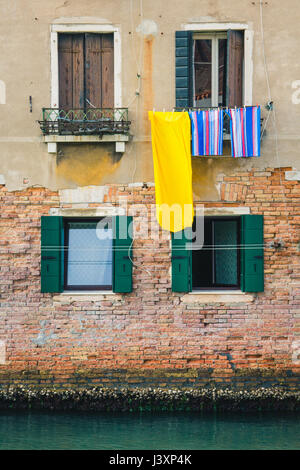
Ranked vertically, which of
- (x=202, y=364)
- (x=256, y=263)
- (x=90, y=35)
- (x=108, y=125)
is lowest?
(x=202, y=364)

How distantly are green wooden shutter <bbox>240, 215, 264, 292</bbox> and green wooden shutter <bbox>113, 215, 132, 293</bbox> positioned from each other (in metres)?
1.74

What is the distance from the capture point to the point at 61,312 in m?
10.2

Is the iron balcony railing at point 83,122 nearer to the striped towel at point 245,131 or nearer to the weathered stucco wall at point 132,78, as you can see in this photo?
the weathered stucco wall at point 132,78

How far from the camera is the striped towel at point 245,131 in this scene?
32.3 ft

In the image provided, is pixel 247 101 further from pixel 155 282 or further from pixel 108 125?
pixel 155 282

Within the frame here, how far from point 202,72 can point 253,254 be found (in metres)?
2.91

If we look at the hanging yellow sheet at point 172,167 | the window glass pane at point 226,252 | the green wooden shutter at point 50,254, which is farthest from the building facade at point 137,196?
the hanging yellow sheet at point 172,167

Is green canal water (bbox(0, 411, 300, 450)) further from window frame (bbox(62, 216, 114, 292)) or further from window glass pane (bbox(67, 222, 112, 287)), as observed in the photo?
window glass pane (bbox(67, 222, 112, 287))

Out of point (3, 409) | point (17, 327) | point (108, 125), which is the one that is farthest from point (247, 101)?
point (3, 409)

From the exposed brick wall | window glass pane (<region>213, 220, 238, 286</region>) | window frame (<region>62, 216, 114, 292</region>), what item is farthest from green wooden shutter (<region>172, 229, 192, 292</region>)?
window frame (<region>62, 216, 114, 292</region>)

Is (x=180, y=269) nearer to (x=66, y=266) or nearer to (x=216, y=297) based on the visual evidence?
(x=216, y=297)

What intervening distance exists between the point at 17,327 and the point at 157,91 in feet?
13.7

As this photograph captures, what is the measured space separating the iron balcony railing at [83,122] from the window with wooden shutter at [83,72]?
0.55 feet

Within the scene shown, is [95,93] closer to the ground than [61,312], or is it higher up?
higher up
